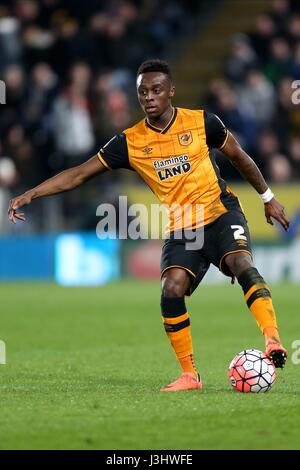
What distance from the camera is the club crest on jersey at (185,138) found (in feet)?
27.2

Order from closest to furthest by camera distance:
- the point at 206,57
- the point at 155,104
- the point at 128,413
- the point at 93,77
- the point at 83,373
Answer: the point at 128,413
the point at 155,104
the point at 83,373
the point at 93,77
the point at 206,57

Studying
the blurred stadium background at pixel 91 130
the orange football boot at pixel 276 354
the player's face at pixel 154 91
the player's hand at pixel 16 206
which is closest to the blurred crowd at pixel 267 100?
the blurred stadium background at pixel 91 130

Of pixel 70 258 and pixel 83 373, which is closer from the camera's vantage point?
pixel 83 373

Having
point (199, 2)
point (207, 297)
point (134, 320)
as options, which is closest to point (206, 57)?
point (199, 2)

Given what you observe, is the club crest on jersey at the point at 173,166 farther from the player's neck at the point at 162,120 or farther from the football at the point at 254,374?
the football at the point at 254,374

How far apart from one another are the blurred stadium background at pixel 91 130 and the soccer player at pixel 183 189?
10.5 m

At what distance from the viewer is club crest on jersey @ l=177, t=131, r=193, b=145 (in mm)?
8305

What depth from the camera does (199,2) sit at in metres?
25.4

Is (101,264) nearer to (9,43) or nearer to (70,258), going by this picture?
(70,258)

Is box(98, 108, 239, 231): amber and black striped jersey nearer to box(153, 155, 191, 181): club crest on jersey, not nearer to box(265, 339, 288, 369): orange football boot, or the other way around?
box(153, 155, 191, 181): club crest on jersey

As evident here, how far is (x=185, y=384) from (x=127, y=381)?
778 millimetres

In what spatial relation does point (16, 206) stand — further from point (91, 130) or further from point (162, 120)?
point (91, 130)

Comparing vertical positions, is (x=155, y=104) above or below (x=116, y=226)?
below

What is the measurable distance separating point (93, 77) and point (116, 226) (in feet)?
9.75
